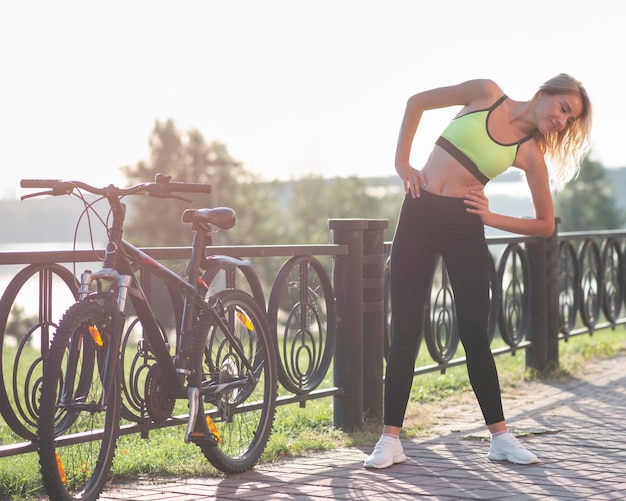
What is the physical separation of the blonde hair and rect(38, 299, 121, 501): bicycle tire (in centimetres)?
212

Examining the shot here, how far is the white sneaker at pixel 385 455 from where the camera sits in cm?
493

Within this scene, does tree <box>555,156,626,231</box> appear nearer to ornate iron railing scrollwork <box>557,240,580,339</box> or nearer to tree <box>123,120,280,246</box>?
tree <box>123,120,280,246</box>

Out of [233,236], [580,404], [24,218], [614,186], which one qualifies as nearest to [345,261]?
[580,404]

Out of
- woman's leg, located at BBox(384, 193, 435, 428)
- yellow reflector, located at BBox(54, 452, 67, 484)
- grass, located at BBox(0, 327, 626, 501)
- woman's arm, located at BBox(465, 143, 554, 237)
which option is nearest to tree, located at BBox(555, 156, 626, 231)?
grass, located at BBox(0, 327, 626, 501)

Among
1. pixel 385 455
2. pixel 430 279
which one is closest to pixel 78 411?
pixel 385 455

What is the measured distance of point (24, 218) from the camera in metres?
148

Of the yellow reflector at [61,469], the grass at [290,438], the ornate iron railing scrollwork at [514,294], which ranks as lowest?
the grass at [290,438]

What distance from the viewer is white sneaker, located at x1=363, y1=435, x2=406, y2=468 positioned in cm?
493

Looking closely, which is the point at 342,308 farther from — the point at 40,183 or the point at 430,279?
the point at 40,183

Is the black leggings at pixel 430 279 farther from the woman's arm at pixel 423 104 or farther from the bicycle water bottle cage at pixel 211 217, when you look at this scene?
the bicycle water bottle cage at pixel 211 217

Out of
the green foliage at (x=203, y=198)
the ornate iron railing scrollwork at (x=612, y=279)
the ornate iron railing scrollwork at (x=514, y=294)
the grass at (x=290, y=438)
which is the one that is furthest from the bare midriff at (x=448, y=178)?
the green foliage at (x=203, y=198)

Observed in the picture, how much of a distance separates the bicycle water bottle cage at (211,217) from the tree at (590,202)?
9219cm

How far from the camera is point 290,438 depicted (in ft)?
19.3

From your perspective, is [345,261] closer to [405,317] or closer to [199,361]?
[405,317]
